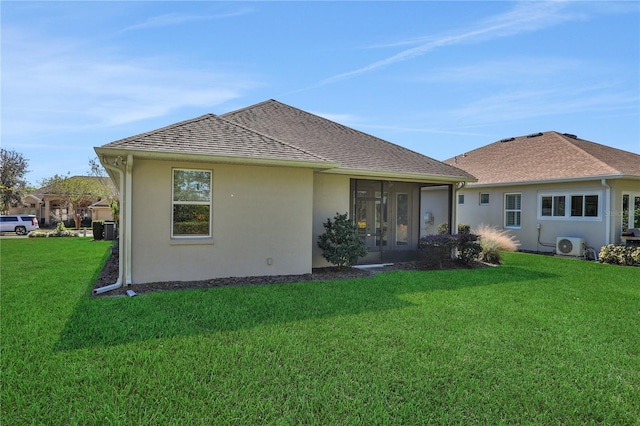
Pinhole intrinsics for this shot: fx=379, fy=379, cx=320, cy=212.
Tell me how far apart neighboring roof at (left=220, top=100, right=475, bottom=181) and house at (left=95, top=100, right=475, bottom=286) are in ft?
0.75

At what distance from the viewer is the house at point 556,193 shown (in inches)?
541

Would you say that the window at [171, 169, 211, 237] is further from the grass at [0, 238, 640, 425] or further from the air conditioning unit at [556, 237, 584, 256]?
the air conditioning unit at [556, 237, 584, 256]

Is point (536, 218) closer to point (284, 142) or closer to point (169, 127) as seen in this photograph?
point (284, 142)

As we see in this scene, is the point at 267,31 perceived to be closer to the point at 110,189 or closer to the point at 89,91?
the point at 89,91

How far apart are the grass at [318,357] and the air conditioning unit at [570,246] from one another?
729 cm

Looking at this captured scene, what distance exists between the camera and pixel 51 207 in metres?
43.1

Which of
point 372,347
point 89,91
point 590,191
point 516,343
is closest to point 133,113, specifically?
point 89,91

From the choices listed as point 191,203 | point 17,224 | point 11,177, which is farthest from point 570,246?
point 11,177

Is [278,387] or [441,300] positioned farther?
[441,300]

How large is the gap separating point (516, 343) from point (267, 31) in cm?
979

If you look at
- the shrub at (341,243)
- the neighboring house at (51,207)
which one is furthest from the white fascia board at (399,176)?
the neighboring house at (51,207)

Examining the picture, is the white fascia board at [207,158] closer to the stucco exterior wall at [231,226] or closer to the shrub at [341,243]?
the stucco exterior wall at [231,226]

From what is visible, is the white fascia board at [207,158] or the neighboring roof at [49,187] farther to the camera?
the neighboring roof at [49,187]

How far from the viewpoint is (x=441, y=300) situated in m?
7.01
